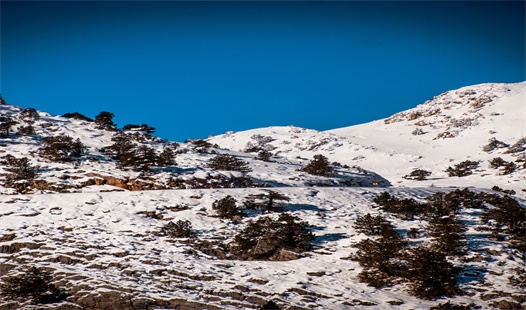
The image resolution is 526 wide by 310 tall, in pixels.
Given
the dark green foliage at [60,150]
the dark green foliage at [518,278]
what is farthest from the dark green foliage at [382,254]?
the dark green foliage at [60,150]

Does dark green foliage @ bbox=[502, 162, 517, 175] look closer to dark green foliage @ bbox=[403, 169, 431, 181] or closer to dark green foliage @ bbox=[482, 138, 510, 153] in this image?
dark green foliage @ bbox=[403, 169, 431, 181]

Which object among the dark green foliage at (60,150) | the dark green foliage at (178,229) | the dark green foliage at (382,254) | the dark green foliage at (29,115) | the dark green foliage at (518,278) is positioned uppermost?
the dark green foliage at (29,115)

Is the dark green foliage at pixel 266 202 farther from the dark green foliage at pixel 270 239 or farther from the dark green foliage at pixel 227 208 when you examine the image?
the dark green foliage at pixel 270 239

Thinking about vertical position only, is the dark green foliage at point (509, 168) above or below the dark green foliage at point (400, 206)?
above

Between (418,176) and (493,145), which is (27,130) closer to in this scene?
(418,176)

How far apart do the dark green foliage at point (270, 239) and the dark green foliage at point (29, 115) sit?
30863 mm

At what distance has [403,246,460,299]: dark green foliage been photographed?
533 inches

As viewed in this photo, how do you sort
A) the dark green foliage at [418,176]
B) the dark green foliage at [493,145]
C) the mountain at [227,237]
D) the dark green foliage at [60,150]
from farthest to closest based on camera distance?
the dark green foliage at [493,145]
the dark green foliage at [418,176]
the dark green foliage at [60,150]
the mountain at [227,237]

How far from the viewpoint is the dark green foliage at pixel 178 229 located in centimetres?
1758

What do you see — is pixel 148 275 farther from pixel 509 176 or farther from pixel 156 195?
pixel 509 176

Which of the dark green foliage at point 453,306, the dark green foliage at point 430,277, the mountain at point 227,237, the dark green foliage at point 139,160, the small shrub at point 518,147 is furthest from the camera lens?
the small shrub at point 518,147

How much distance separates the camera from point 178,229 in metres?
17.6

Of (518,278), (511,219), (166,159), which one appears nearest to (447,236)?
(518,278)

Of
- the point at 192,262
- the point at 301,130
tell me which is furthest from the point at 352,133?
the point at 192,262
